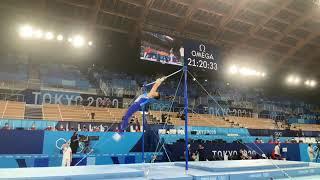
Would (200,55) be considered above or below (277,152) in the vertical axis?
above

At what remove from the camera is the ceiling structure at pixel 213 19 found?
17531 millimetres

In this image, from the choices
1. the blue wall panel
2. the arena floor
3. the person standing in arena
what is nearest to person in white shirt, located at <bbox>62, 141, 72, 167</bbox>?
the person standing in arena

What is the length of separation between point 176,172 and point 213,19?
1627 cm

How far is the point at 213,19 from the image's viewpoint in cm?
2044

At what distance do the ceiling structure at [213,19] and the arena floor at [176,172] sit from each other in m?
13.0

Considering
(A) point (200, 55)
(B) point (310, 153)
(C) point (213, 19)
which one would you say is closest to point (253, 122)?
(B) point (310, 153)

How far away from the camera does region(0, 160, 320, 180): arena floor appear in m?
5.15

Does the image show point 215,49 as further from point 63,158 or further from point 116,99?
point 63,158

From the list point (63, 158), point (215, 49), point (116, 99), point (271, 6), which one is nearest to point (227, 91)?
point (215, 49)

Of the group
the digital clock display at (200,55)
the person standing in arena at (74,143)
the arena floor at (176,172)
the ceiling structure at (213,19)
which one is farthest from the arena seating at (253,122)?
the person standing in arena at (74,143)

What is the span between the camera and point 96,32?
62.3ft

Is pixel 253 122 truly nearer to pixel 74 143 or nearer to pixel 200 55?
pixel 200 55

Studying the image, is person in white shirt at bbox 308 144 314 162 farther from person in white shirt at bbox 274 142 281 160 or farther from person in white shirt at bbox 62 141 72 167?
person in white shirt at bbox 62 141 72 167

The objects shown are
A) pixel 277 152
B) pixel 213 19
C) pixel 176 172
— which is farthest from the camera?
pixel 213 19
